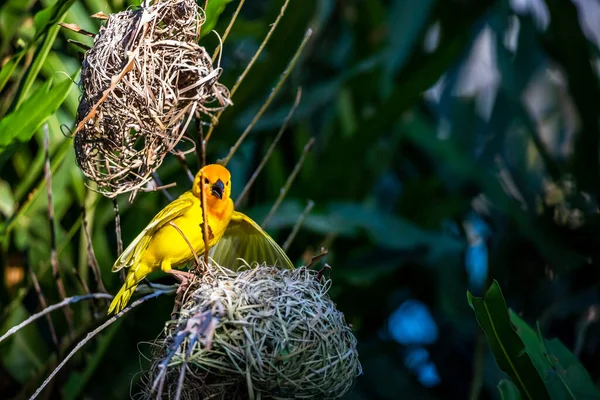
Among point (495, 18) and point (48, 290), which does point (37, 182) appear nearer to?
point (48, 290)

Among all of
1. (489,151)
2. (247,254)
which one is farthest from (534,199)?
(247,254)

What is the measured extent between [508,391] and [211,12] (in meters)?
1.24

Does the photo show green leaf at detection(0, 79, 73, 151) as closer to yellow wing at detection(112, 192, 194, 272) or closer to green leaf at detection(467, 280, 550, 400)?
yellow wing at detection(112, 192, 194, 272)

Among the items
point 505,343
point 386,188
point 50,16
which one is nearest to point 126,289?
point 50,16

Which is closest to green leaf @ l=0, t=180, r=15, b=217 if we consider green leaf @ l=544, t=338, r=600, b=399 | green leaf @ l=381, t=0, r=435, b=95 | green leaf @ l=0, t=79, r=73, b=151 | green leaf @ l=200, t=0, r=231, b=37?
green leaf @ l=0, t=79, r=73, b=151

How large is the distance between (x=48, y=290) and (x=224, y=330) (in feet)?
5.59

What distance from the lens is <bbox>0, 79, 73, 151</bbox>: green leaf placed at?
2119mm

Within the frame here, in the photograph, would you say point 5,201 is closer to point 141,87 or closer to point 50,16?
point 50,16

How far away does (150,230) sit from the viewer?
7.00ft

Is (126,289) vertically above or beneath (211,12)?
beneath

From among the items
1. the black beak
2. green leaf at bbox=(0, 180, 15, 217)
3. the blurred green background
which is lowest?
the blurred green background

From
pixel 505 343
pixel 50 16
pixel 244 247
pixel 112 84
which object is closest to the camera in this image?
pixel 112 84

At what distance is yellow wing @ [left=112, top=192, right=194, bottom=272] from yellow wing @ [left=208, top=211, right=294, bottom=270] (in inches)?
6.9

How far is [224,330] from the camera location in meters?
1.75
